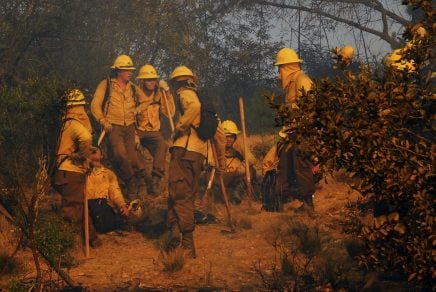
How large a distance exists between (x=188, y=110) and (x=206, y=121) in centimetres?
30

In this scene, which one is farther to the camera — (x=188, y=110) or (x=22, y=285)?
(x=188, y=110)

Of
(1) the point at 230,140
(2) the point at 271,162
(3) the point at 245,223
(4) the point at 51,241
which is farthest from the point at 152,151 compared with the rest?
(4) the point at 51,241

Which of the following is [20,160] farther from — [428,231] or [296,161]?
[428,231]

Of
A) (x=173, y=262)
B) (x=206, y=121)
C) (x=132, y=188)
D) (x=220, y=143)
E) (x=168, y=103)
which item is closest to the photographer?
(x=173, y=262)

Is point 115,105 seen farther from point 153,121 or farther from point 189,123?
point 189,123

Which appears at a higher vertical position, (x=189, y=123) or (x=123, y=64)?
(x=123, y=64)

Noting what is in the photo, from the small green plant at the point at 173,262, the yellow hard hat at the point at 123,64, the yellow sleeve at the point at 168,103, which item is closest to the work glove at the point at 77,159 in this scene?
the small green plant at the point at 173,262

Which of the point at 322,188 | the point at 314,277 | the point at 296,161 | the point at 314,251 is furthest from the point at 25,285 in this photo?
the point at 322,188

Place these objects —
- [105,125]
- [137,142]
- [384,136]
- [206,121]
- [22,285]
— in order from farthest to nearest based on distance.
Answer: [137,142], [105,125], [206,121], [22,285], [384,136]

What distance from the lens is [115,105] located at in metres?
12.7

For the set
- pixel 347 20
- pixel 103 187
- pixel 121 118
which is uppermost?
pixel 347 20

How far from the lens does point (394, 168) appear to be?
494 cm

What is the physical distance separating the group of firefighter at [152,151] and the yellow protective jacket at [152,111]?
2cm

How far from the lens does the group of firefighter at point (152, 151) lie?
32.3ft
